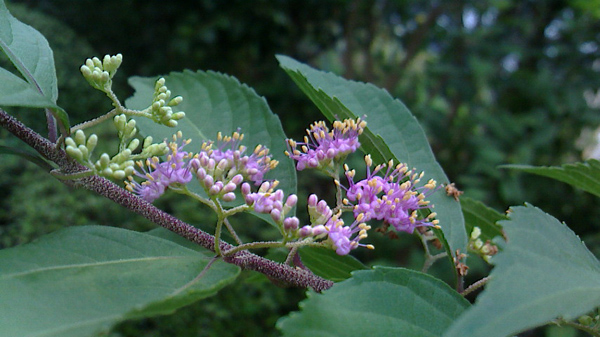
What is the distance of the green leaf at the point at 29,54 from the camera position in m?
0.81

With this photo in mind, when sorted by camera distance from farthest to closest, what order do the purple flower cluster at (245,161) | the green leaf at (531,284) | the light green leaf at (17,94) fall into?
the purple flower cluster at (245,161), the light green leaf at (17,94), the green leaf at (531,284)

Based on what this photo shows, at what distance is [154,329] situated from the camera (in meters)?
3.38

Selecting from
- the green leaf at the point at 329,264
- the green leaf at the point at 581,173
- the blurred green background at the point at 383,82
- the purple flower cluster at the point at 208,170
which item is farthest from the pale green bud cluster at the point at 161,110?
the blurred green background at the point at 383,82

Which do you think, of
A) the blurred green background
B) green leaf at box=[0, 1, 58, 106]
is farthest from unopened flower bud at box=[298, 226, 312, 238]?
the blurred green background

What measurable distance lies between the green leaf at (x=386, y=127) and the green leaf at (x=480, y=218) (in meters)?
0.08

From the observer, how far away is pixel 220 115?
3.55ft

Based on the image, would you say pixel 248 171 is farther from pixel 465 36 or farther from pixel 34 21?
pixel 34 21

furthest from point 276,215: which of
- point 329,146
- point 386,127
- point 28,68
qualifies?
point 28,68

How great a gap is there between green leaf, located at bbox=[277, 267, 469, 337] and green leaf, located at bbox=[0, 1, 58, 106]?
0.53 m

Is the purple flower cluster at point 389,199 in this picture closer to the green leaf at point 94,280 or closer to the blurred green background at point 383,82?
the green leaf at point 94,280

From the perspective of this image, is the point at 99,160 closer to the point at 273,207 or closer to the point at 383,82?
the point at 273,207

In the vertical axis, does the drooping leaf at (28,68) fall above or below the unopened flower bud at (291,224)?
above

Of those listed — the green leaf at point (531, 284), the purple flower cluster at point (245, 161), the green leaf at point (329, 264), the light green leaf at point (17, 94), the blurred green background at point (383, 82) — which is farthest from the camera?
the blurred green background at point (383, 82)

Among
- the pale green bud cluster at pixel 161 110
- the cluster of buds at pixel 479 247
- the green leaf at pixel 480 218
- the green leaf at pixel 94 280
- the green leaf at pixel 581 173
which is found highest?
the green leaf at pixel 581 173
